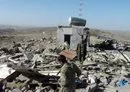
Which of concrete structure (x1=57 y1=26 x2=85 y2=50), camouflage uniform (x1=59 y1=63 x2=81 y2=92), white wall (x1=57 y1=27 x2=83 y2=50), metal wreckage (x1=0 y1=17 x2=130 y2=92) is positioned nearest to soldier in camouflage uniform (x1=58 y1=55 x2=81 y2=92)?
camouflage uniform (x1=59 y1=63 x2=81 y2=92)

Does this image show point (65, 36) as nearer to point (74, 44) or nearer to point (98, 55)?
point (74, 44)

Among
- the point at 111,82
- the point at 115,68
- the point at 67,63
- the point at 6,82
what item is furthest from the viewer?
the point at 115,68

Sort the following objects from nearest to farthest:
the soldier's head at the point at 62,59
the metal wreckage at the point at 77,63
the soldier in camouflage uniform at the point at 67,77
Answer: the soldier's head at the point at 62,59, the soldier in camouflage uniform at the point at 67,77, the metal wreckage at the point at 77,63

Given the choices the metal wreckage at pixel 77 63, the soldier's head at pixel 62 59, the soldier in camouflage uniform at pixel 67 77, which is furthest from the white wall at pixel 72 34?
the soldier's head at pixel 62 59

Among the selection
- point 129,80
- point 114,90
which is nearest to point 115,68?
point 129,80

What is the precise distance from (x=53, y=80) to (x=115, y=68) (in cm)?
638

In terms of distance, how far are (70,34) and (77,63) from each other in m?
7.23

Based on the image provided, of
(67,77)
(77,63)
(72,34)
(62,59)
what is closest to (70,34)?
(72,34)

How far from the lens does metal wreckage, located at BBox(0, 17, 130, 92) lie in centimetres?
1378

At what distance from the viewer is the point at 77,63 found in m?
20.6

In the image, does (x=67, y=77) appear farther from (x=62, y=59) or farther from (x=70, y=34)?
(x=70, y=34)

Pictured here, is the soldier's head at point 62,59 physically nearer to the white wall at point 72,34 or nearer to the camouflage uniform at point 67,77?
the camouflage uniform at point 67,77

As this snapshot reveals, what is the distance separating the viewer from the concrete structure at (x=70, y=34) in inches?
1072

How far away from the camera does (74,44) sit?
89.3 ft
